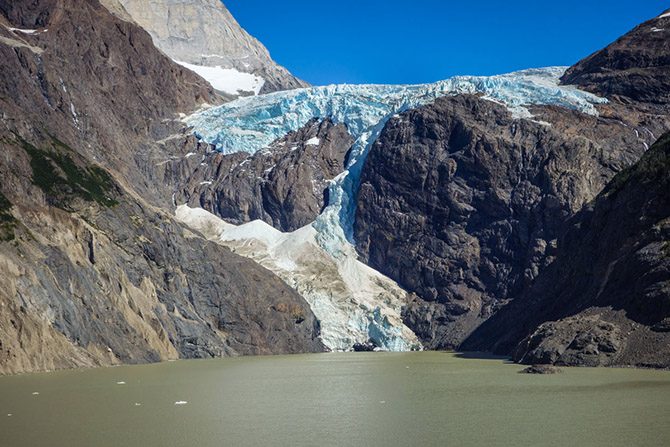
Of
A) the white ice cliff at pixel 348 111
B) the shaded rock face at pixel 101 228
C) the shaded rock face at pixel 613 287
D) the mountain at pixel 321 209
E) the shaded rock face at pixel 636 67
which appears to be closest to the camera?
the shaded rock face at pixel 613 287

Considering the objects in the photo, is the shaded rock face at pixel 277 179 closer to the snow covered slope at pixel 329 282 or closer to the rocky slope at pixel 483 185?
the snow covered slope at pixel 329 282

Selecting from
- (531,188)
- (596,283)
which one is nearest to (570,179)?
(531,188)

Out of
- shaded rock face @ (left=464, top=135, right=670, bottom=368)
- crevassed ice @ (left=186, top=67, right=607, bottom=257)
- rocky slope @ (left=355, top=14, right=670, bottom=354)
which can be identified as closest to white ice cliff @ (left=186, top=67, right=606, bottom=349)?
crevassed ice @ (left=186, top=67, right=607, bottom=257)

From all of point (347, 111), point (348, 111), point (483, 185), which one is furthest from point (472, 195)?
point (347, 111)

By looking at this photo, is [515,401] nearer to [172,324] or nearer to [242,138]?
[172,324]

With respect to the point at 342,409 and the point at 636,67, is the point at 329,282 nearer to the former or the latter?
the point at 636,67

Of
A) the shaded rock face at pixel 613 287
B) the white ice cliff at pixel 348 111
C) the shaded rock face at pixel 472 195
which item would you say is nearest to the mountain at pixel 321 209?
the shaded rock face at pixel 613 287

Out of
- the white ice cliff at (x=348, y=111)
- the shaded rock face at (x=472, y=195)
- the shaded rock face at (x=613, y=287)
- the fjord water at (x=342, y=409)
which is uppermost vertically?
the white ice cliff at (x=348, y=111)
